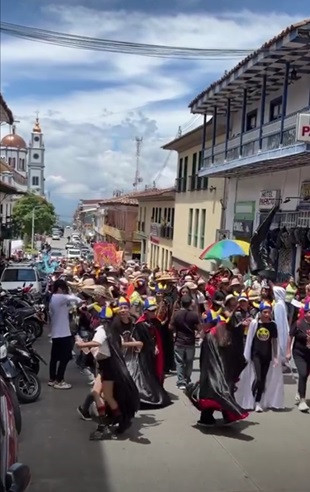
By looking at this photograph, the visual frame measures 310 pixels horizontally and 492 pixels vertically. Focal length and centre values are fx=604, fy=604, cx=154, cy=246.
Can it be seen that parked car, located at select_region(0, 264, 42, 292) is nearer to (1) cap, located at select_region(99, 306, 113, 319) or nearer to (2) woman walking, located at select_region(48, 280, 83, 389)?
(2) woman walking, located at select_region(48, 280, 83, 389)

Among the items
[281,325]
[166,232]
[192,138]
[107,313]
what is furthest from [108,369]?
[166,232]

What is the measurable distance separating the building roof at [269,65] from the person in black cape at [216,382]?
9.05 meters

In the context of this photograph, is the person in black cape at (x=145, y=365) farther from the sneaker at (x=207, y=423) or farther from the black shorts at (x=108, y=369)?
the black shorts at (x=108, y=369)

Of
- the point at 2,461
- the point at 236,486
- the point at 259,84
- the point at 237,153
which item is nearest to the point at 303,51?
the point at 259,84

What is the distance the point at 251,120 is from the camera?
21906 millimetres

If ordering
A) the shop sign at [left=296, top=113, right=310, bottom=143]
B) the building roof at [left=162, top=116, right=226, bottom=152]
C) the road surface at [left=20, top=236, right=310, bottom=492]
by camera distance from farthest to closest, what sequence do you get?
the building roof at [left=162, top=116, right=226, bottom=152], the shop sign at [left=296, top=113, right=310, bottom=143], the road surface at [left=20, top=236, right=310, bottom=492]

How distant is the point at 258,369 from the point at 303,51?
377 inches

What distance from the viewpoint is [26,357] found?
8438 millimetres

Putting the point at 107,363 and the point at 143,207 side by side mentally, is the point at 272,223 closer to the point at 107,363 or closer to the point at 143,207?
the point at 107,363

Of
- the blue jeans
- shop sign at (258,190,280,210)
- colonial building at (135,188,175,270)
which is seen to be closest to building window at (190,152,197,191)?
colonial building at (135,188,175,270)

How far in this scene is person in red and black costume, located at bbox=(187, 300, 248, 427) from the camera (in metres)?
7.02

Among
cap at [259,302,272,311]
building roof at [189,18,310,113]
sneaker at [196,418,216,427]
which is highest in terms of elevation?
building roof at [189,18,310,113]

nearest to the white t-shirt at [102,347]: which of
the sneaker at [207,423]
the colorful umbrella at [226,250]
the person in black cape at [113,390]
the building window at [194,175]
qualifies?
the person in black cape at [113,390]

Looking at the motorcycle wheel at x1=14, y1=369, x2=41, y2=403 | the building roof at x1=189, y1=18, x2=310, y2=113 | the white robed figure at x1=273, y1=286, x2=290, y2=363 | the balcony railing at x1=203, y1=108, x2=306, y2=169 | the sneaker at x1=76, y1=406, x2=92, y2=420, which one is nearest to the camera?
the sneaker at x1=76, y1=406, x2=92, y2=420
